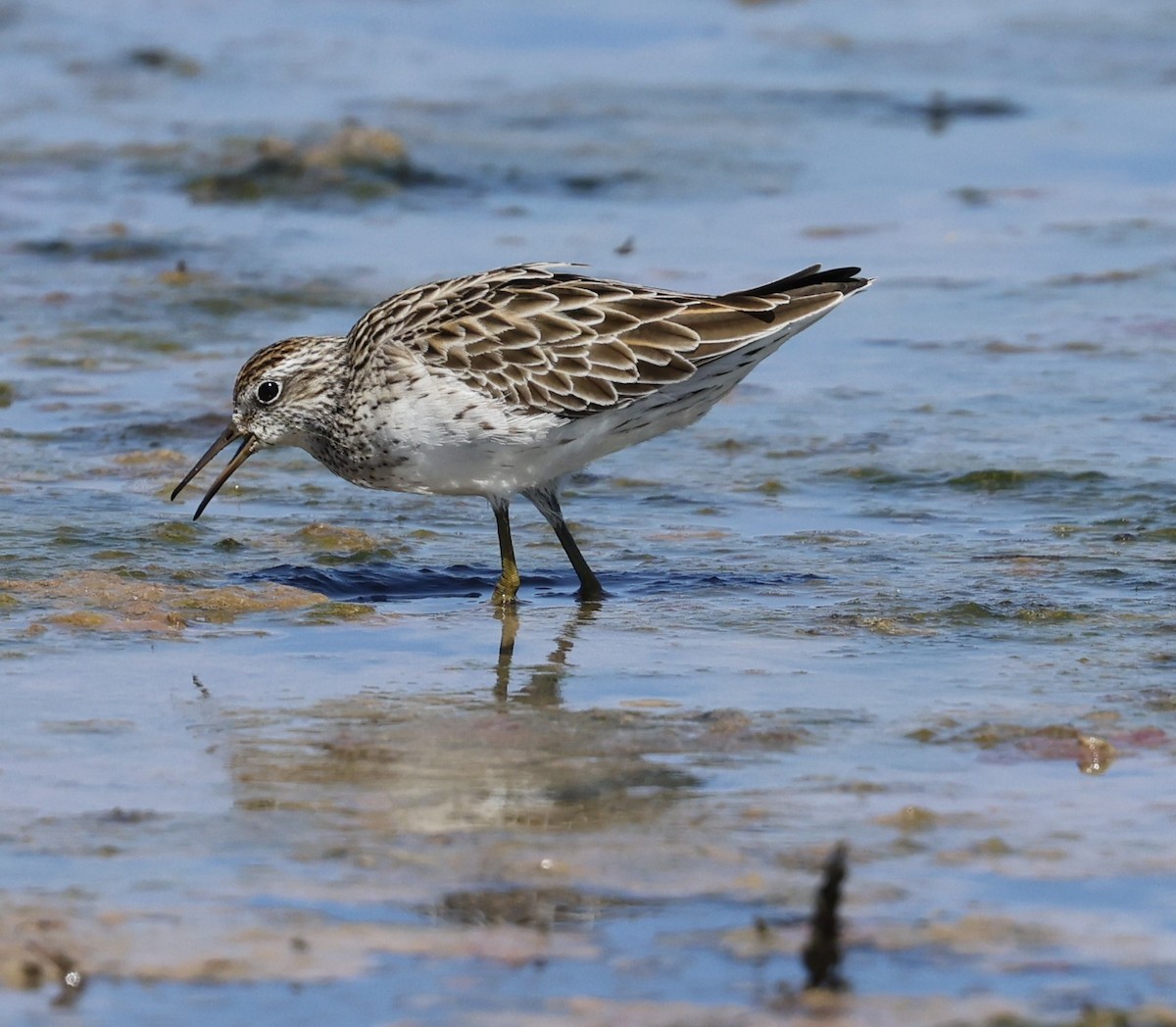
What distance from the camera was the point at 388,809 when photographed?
21.2 ft

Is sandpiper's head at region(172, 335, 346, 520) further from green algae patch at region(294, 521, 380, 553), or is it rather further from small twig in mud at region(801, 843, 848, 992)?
small twig in mud at region(801, 843, 848, 992)

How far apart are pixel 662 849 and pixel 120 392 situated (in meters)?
7.36

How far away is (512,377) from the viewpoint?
9.13 metres

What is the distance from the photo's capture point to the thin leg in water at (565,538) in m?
Answer: 9.37

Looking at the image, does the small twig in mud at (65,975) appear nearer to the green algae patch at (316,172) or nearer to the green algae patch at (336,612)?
the green algae patch at (336,612)

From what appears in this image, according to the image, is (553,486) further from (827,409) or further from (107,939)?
(107,939)

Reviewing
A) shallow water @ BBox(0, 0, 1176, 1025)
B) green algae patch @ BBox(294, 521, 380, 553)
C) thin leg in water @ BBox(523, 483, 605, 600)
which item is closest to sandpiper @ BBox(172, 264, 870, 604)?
thin leg in water @ BBox(523, 483, 605, 600)

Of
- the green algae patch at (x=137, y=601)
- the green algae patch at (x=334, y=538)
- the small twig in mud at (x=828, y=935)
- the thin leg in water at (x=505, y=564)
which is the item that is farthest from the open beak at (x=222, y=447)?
the small twig in mud at (x=828, y=935)

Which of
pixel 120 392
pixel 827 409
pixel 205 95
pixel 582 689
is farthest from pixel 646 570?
pixel 205 95

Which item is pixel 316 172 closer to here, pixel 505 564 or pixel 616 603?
pixel 505 564

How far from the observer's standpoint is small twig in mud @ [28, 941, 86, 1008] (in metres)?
5.19

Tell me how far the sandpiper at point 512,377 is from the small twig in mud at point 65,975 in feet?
13.5

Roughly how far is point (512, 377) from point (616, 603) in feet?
3.49

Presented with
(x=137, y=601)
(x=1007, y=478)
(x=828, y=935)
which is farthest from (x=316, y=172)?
(x=828, y=935)
